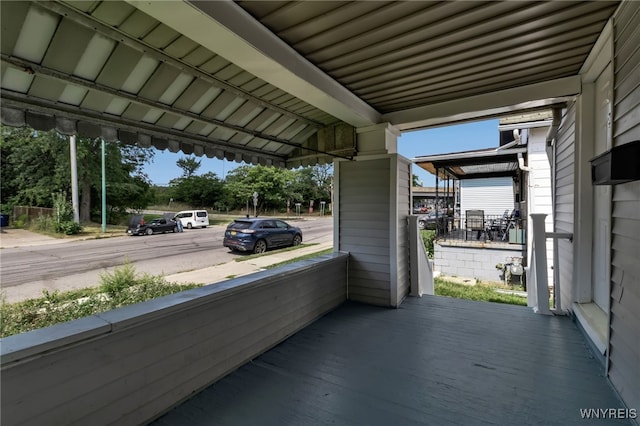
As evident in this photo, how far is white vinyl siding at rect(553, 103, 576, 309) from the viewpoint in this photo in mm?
2828

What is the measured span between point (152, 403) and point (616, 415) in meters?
2.68

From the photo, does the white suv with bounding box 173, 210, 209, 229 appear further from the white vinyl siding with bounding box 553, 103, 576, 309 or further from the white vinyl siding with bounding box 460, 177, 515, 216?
the white vinyl siding with bounding box 553, 103, 576, 309

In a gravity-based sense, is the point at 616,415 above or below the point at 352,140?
below

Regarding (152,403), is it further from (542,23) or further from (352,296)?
(542,23)

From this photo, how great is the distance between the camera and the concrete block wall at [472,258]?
6.80 m

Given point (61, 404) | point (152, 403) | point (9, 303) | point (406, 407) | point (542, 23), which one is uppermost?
point (542, 23)

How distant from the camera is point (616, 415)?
159 cm

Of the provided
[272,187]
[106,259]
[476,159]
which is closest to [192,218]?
[106,259]

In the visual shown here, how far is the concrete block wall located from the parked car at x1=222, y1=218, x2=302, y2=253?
542 cm

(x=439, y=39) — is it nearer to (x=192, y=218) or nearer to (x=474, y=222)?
(x=474, y=222)

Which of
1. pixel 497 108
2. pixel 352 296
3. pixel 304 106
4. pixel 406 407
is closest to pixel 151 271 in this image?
pixel 352 296

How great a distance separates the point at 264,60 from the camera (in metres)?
1.78


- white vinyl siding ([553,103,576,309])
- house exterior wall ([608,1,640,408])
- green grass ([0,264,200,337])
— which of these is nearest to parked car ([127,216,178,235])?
green grass ([0,264,200,337])

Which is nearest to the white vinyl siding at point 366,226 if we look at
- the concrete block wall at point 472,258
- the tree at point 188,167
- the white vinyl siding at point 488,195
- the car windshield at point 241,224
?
the concrete block wall at point 472,258
